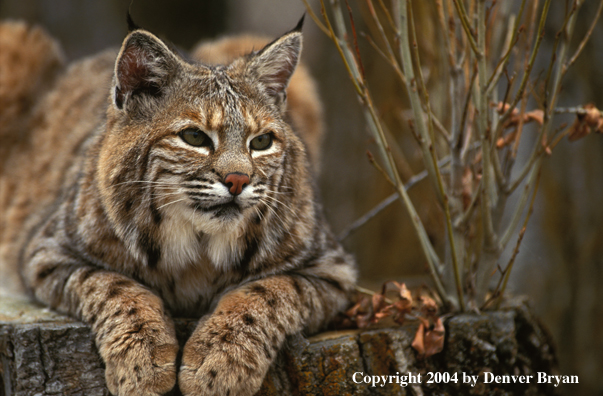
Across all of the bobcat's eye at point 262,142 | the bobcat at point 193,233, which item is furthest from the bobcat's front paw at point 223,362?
the bobcat's eye at point 262,142

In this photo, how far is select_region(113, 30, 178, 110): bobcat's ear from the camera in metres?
2.67

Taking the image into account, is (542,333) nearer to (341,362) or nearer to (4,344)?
(341,362)

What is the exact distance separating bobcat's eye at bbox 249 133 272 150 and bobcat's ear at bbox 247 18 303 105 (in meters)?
0.33

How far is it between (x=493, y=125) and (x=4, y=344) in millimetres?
2550

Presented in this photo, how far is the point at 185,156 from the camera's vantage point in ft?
8.43

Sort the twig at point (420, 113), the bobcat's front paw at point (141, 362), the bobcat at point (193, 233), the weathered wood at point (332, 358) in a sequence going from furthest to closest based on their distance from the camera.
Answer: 1. the twig at point (420, 113)
2. the weathered wood at point (332, 358)
3. the bobcat at point (193, 233)
4. the bobcat's front paw at point (141, 362)

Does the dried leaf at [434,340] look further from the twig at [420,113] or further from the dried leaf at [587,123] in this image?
the dried leaf at [587,123]

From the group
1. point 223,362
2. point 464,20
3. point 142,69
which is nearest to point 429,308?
point 223,362

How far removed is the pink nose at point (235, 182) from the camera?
246 cm

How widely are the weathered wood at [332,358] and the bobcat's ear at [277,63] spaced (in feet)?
4.11

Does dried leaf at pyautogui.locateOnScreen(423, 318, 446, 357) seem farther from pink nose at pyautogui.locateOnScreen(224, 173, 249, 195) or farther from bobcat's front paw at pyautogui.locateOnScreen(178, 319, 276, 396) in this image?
pink nose at pyautogui.locateOnScreen(224, 173, 249, 195)

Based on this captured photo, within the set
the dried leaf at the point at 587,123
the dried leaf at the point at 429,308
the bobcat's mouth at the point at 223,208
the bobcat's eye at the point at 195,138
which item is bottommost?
the dried leaf at the point at 429,308

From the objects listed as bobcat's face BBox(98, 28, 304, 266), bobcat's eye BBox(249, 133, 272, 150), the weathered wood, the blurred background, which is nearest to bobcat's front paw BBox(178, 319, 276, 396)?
the weathered wood

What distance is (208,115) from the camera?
2.63 m
